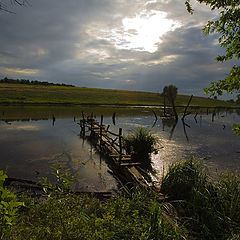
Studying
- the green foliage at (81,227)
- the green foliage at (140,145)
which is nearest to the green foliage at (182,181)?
the green foliage at (81,227)

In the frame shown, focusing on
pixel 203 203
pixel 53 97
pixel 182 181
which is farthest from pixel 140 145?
pixel 53 97

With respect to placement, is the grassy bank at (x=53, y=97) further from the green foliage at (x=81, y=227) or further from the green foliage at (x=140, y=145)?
the green foliage at (x=81, y=227)

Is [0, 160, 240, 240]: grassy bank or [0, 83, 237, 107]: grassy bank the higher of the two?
[0, 83, 237, 107]: grassy bank

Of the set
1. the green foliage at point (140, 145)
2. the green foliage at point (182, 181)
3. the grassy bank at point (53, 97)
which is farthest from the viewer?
the grassy bank at point (53, 97)

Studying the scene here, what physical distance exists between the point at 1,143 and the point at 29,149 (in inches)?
133

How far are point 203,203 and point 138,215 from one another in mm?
2413

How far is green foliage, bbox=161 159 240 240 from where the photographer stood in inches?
200

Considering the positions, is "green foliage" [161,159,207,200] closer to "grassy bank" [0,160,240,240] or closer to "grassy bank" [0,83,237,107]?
"grassy bank" [0,160,240,240]

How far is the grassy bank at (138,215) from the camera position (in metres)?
3.55

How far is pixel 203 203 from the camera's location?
594 cm

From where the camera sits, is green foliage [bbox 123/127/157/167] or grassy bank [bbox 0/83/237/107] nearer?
green foliage [bbox 123/127/157/167]

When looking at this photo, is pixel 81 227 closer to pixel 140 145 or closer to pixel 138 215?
pixel 138 215

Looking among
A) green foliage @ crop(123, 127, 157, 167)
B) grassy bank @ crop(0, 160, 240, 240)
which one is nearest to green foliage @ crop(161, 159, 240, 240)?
grassy bank @ crop(0, 160, 240, 240)

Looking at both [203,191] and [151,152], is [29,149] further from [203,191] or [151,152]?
[203,191]
